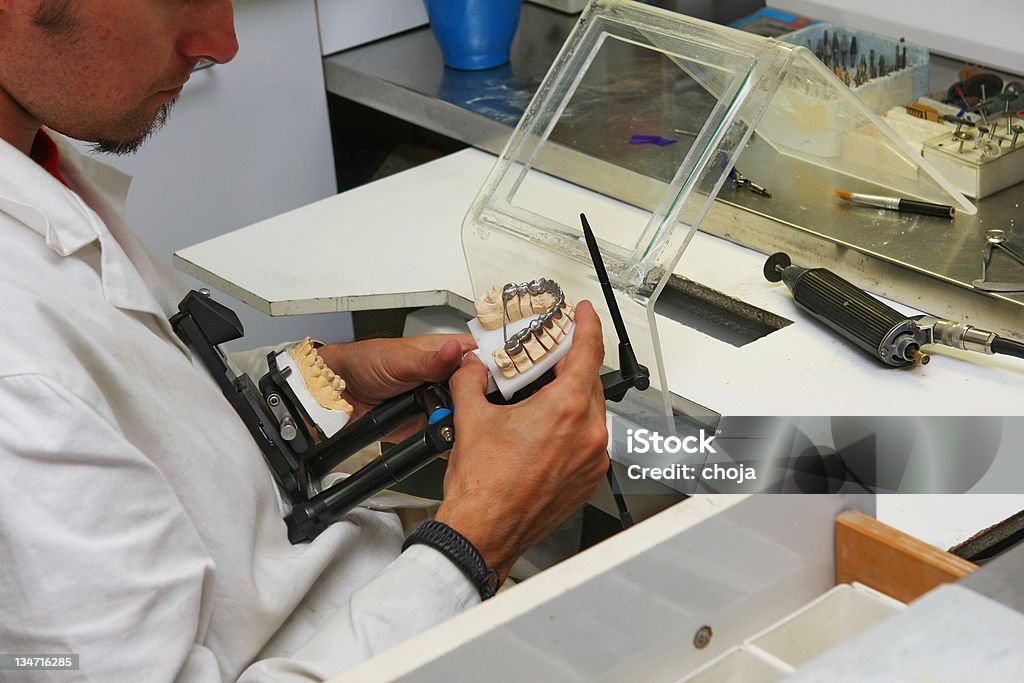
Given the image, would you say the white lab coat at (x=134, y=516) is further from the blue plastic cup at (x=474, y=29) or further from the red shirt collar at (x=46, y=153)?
the blue plastic cup at (x=474, y=29)

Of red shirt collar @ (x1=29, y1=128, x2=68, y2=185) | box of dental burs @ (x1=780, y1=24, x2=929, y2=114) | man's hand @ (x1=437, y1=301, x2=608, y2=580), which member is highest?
box of dental burs @ (x1=780, y1=24, x2=929, y2=114)

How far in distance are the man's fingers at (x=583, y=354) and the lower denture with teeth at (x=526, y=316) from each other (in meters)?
0.02

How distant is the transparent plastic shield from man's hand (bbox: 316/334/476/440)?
0.15 m

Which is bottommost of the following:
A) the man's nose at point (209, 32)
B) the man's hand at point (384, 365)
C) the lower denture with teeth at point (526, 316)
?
the man's hand at point (384, 365)

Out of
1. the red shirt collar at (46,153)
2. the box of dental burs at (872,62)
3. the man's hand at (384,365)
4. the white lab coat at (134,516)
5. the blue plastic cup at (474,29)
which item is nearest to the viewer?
the white lab coat at (134,516)

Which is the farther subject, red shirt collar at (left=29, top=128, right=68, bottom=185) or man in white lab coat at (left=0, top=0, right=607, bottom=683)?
red shirt collar at (left=29, top=128, right=68, bottom=185)

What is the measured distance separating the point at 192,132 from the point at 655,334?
4.89 ft

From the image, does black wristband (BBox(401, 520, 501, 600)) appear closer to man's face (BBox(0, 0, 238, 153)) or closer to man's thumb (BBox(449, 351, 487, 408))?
man's thumb (BBox(449, 351, 487, 408))

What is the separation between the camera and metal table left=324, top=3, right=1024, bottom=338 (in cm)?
154

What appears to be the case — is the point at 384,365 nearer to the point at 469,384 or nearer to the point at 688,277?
the point at 469,384

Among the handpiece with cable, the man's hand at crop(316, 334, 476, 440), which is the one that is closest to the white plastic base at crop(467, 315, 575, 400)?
the man's hand at crop(316, 334, 476, 440)

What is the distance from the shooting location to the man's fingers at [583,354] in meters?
1.21

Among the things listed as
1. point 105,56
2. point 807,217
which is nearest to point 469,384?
point 105,56

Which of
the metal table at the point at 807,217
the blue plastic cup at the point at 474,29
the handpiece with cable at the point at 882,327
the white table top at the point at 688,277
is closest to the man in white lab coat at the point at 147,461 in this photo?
the white table top at the point at 688,277
